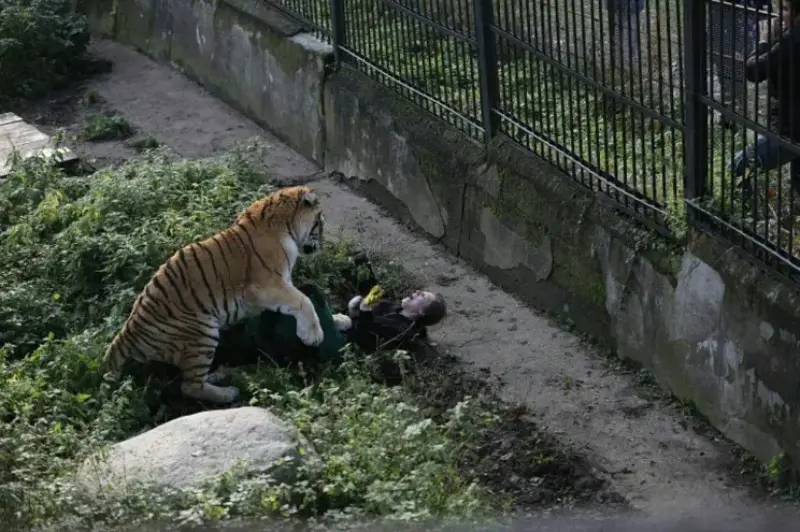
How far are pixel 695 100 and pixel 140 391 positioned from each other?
3016 millimetres

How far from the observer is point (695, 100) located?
6.30 meters

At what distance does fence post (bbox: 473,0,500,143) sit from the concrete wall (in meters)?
0.16

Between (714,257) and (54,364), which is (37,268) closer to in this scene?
(54,364)

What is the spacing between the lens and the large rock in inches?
212

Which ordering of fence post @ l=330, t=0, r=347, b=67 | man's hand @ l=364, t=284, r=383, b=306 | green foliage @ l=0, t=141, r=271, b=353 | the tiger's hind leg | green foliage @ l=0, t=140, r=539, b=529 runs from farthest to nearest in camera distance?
fence post @ l=330, t=0, r=347, b=67 < green foliage @ l=0, t=141, r=271, b=353 < man's hand @ l=364, t=284, r=383, b=306 < the tiger's hind leg < green foliage @ l=0, t=140, r=539, b=529

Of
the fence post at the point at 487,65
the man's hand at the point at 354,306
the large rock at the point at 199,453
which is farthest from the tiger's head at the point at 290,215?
the large rock at the point at 199,453

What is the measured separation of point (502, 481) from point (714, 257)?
141 centimetres

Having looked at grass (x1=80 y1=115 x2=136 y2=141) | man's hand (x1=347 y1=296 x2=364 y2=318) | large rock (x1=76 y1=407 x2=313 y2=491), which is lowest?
grass (x1=80 y1=115 x2=136 y2=141)

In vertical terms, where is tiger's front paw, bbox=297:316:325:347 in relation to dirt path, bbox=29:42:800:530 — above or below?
above

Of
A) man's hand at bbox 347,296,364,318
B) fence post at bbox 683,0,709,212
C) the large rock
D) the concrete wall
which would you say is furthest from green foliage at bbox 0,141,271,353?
fence post at bbox 683,0,709,212

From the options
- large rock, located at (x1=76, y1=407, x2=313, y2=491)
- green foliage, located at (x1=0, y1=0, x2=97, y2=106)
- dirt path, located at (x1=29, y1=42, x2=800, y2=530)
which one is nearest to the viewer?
large rock, located at (x1=76, y1=407, x2=313, y2=491)

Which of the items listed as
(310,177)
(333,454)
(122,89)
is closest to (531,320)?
(333,454)

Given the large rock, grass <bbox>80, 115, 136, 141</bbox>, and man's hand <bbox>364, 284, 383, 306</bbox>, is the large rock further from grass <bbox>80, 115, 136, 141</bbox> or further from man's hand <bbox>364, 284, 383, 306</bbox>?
grass <bbox>80, 115, 136, 141</bbox>

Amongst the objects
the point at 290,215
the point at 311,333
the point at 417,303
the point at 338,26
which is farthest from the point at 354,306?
the point at 338,26
